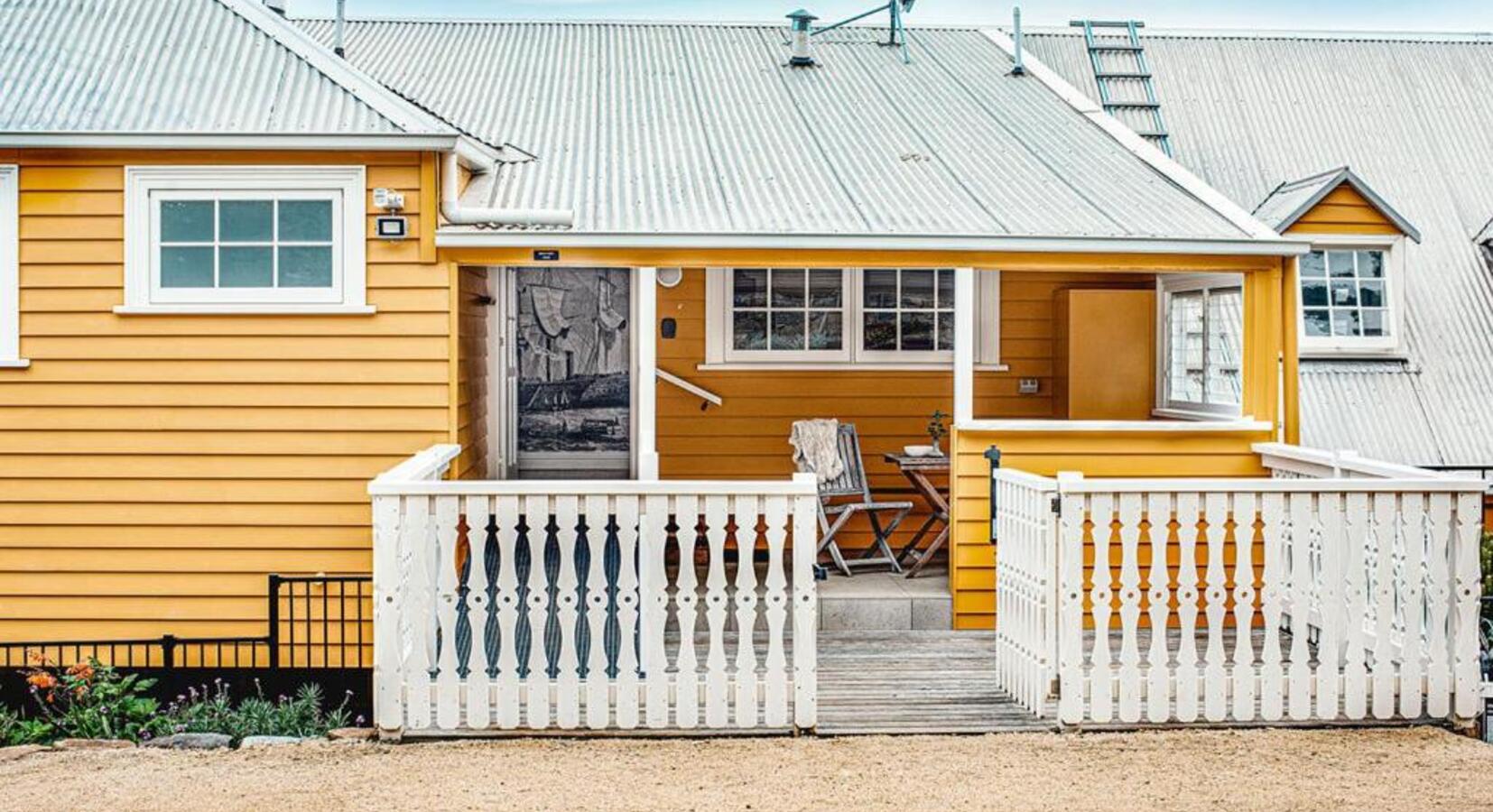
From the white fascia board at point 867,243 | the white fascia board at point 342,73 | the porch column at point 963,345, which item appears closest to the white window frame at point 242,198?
the white fascia board at point 342,73

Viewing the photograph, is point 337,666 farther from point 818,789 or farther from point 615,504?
point 818,789

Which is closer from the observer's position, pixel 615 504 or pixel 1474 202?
pixel 615 504

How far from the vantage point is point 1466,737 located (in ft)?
23.6

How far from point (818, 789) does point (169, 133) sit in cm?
475

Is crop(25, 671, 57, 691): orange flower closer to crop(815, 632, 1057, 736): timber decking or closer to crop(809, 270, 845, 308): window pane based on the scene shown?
crop(815, 632, 1057, 736): timber decking

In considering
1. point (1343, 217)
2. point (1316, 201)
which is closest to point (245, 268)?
point (1316, 201)

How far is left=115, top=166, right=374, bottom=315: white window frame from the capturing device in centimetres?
862

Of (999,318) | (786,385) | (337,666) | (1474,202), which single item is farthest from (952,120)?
(337,666)

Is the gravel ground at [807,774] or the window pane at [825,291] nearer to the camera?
the gravel ground at [807,774]

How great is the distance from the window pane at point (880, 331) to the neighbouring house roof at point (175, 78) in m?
3.84

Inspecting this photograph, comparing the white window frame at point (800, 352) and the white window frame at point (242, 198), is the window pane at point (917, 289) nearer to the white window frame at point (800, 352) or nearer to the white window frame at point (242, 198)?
the white window frame at point (800, 352)

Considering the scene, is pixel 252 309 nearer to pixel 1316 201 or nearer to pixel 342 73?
pixel 342 73

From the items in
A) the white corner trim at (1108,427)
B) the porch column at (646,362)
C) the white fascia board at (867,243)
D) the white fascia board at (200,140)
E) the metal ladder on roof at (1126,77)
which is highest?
the metal ladder on roof at (1126,77)

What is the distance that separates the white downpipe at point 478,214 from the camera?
347 inches
